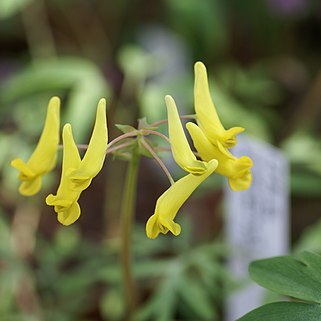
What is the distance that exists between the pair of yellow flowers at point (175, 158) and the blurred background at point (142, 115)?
0.33 metres

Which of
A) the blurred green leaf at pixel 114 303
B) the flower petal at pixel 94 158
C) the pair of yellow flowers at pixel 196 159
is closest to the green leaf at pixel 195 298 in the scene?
the blurred green leaf at pixel 114 303

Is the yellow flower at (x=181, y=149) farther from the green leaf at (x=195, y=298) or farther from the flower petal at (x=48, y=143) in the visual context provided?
the green leaf at (x=195, y=298)

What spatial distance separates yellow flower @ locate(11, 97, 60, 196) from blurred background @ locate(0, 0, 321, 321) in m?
0.32

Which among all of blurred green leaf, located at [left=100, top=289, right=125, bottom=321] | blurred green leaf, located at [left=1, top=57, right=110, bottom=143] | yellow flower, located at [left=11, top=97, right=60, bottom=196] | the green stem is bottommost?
blurred green leaf, located at [left=100, top=289, right=125, bottom=321]

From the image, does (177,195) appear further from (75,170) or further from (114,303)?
(114,303)

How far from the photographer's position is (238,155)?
1156 mm

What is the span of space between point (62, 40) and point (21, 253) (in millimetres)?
1421

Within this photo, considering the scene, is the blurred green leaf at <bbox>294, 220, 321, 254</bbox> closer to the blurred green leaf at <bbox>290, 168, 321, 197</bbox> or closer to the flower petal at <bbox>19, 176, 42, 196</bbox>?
the blurred green leaf at <bbox>290, 168, 321, 197</bbox>

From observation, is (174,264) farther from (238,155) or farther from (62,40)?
Answer: (62,40)

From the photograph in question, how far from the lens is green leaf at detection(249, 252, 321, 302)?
0.70 metres

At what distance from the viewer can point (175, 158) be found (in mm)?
782

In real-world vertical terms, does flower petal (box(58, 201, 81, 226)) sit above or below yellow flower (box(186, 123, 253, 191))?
below

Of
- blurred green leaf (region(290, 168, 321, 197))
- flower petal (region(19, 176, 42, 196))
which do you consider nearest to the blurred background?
blurred green leaf (region(290, 168, 321, 197))

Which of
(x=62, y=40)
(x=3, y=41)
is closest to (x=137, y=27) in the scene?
(x=62, y=40)
